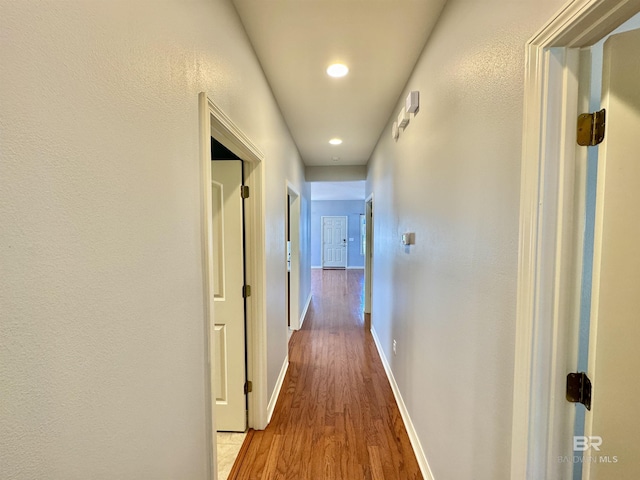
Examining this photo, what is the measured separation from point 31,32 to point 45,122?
0.47 ft

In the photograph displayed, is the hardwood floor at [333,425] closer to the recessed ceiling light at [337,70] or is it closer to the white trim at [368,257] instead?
the white trim at [368,257]

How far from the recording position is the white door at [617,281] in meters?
0.68

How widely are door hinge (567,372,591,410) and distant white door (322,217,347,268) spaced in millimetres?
9364

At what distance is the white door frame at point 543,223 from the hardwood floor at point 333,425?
1239mm

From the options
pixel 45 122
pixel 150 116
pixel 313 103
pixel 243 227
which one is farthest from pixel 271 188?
pixel 45 122

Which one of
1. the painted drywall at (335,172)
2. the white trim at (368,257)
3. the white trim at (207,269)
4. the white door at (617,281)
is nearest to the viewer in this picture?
the white door at (617,281)

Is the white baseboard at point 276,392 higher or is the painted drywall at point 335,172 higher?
the painted drywall at point 335,172

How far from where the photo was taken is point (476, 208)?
1083mm

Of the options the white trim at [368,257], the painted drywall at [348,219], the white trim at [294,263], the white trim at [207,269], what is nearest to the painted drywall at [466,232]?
the white trim at [207,269]

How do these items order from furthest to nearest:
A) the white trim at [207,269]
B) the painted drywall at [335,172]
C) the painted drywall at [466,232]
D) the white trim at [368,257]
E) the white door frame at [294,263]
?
1. the painted drywall at [335,172]
2. the white trim at [368,257]
3. the white door frame at [294,263]
4. the white trim at [207,269]
5. the painted drywall at [466,232]

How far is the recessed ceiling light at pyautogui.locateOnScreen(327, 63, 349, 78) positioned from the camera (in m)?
1.86

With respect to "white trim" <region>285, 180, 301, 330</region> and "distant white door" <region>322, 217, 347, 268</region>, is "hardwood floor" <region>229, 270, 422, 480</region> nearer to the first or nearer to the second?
"white trim" <region>285, 180, 301, 330</region>

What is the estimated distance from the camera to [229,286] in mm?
1903

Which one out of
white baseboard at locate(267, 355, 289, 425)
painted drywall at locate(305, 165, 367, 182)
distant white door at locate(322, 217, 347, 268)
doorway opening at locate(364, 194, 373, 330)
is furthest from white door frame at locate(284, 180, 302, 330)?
distant white door at locate(322, 217, 347, 268)
